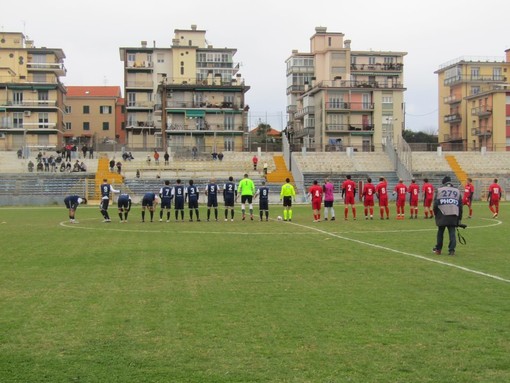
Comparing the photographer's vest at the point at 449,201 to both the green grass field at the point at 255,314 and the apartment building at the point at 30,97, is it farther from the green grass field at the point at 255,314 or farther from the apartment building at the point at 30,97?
the apartment building at the point at 30,97

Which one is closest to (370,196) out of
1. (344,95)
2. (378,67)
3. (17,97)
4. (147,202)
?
(147,202)

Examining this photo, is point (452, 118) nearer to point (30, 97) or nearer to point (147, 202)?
point (30, 97)

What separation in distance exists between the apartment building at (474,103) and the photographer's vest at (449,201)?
72766 millimetres

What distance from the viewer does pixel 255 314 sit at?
903 cm

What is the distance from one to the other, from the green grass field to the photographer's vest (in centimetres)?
99

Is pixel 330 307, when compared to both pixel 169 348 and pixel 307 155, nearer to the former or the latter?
pixel 169 348

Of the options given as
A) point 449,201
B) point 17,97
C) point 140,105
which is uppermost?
point 17,97

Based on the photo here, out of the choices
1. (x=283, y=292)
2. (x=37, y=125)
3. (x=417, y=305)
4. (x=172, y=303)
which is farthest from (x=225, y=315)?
(x=37, y=125)

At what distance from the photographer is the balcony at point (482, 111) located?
86.8 meters

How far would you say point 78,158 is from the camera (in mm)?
65250

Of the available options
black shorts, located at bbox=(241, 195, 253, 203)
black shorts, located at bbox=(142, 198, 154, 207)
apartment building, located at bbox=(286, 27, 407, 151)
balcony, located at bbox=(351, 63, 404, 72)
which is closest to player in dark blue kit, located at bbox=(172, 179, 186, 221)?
black shorts, located at bbox=(142, 198, 154, 207)

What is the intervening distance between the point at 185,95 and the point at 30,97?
18951mm

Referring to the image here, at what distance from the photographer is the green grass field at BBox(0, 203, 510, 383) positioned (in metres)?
6.61

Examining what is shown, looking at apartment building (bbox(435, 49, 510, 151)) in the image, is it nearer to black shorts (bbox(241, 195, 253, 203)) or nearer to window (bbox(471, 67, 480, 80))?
window (bbox(471, 67, 480, 80))
